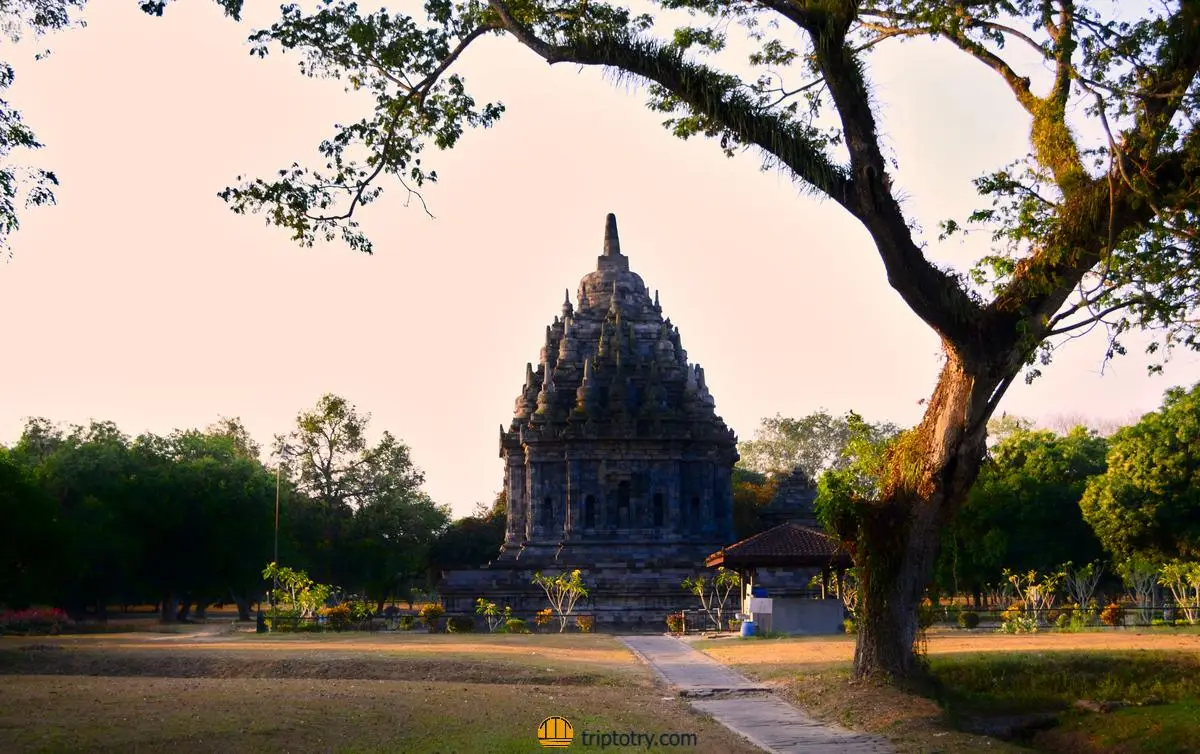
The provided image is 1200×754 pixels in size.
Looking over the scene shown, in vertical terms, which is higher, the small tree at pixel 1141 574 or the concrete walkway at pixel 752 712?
the small tree at pixel 1141 574

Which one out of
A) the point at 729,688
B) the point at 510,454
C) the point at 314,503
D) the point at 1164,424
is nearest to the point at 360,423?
the point at 314,503

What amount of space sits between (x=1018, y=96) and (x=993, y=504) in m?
41.8

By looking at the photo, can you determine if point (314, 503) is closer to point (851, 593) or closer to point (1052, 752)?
point (851, 593)

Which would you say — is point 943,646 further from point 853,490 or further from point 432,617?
point 432,617

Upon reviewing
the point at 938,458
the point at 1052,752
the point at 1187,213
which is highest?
the point at 1187,213

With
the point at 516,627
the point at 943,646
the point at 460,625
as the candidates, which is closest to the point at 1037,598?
the point at 516,627

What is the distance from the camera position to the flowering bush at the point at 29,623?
4444 cm

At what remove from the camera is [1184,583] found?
45969 millimetres

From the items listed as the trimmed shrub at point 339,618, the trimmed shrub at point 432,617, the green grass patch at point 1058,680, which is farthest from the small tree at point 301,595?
the green grass patch at point 1058,680

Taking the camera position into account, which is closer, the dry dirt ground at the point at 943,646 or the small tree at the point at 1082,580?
the dry dirt ground at the point at 943,646

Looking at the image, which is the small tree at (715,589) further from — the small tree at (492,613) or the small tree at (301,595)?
the small tree at (301,595)

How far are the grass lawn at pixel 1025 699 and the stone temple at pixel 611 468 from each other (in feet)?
98.8

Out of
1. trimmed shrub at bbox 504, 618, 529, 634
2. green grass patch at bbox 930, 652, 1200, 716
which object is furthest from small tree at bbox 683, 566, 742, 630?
green grass patch at bbox 930, 652, 1200, 716

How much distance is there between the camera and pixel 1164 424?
47.0m
